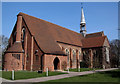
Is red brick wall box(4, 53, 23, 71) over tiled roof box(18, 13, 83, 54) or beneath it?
beneath

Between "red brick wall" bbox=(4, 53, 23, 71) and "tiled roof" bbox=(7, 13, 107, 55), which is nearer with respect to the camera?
"red brick wall" bbox=(4, 53, 23, 71)

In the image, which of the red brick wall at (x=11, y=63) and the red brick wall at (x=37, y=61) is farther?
the red brick wall at (x=37, y=61)

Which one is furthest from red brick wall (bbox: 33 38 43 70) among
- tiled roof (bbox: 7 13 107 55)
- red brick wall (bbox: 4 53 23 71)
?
red brick wall (bbox: 4 53 23 71)

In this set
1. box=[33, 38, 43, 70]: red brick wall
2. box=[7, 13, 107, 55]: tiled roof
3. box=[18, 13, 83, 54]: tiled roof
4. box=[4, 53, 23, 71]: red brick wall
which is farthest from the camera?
box=[18, 13, 83, 54]: tiled roof

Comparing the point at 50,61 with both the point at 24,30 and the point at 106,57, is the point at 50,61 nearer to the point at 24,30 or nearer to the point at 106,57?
the point at 24,30

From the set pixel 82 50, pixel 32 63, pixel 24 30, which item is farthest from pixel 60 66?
pixel 82 50

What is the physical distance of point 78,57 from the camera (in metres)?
45.6

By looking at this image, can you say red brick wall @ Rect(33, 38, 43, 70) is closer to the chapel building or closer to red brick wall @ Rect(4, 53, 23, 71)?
the chapel building

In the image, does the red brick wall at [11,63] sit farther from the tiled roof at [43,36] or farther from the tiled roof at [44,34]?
the tiled roof at [44,34]

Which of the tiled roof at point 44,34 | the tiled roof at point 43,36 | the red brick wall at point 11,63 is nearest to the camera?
the red brick wall at point 11,63

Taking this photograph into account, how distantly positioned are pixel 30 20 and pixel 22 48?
784 centimetres

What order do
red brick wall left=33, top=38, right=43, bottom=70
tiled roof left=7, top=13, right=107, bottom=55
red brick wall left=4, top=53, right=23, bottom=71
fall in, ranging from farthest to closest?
1. tiled roof left=7, top=13, right=107, bottom=55
2. red brick wall left=33, top=38, right=43, bottom=70
3. red brick wall left=4, top=53, right=23, bottom=71

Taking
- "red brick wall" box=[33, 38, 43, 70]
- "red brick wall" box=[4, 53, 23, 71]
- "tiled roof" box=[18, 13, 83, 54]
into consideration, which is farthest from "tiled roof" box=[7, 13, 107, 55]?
"red brick wall" box=[4, 53, 23, 71]

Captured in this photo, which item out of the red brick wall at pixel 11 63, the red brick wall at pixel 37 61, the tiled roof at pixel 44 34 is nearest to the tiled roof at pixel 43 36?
the tiled roof at pixel 44 34
